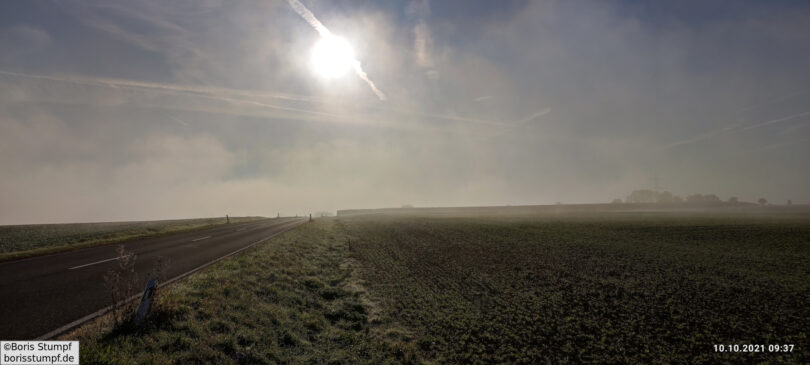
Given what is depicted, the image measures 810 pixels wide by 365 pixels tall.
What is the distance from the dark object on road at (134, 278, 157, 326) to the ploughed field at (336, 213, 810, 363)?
230 inches

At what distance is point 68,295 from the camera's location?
8.27 meters

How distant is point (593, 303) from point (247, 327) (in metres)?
11.7

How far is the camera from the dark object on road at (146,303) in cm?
620

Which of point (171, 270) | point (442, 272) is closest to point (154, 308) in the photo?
point (171, 270)

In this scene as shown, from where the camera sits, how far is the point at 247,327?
7297mm

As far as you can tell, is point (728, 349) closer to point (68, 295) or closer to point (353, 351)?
point (353, 351)

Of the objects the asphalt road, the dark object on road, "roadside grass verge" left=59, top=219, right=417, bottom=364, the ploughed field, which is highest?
the dark object on road

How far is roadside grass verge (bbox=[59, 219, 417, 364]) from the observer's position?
565 centimetres

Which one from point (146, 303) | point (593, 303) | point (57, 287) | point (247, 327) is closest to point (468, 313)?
point (593, 303)

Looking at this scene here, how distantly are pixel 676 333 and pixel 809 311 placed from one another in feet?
19.4

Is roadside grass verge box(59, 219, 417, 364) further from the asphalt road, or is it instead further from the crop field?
the asphalt road

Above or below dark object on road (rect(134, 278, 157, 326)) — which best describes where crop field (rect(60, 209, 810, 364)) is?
below

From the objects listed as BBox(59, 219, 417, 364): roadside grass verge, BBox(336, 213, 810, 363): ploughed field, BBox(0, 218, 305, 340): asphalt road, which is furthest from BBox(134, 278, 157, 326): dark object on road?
BBox(336, 213, 810, 363): ploughed field

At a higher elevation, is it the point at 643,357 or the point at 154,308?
the point at 154,308
